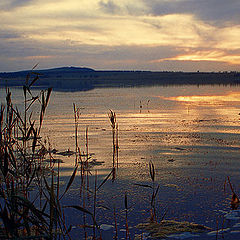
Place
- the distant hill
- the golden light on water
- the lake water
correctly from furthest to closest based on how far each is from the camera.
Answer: the distant hill
the golden light on water
the lake water

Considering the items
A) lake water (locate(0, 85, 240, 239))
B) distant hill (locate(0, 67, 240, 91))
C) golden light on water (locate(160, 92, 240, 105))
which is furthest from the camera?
distant hill (locate(0, 67, 240, 91))

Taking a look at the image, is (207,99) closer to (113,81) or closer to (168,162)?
(168,162)

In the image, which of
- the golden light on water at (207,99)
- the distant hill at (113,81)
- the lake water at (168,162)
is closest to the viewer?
the lake water at (168,162)

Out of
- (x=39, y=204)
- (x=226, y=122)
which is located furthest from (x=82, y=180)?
(x=226, y=122)

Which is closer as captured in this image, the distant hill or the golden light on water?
the golden light on water

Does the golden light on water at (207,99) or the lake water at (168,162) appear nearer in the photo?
the lake water at (168,162)

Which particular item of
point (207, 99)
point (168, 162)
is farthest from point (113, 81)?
point (168, 162)

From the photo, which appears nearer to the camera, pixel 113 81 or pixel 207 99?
pixel 207 99

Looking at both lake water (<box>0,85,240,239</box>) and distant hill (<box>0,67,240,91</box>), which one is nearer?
lake water (<box>0,85,240,239</box>)

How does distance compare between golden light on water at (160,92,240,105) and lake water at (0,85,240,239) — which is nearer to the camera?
lake water at (0,85,240,239)

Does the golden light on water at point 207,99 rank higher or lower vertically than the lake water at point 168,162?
higher

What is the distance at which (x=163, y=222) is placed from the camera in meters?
3.96

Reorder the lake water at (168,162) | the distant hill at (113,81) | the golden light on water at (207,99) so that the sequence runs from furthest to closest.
Answer: the distant hill at (113,81), the golden light on water at (207,99), the lake water at (168,162)

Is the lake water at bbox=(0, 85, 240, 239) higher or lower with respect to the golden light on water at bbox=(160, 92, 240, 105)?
lower
